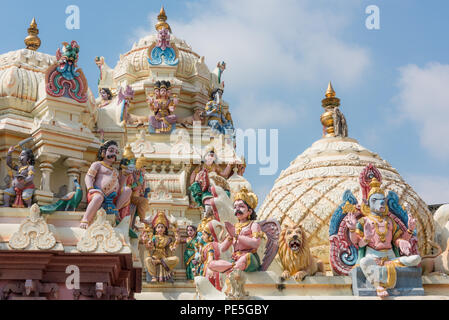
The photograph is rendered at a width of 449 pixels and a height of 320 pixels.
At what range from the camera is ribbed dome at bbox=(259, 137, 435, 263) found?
639 inches

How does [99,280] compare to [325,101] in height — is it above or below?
below

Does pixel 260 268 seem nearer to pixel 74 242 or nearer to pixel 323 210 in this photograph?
pixel 74 242

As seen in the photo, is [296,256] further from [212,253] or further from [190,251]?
[190,251]

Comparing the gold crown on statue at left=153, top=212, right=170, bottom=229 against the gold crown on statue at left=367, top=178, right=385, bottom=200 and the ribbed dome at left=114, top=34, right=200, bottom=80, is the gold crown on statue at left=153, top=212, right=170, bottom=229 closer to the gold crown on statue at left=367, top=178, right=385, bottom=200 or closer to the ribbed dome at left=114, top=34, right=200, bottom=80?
the gold crown on statue at left=367, top=178, right=385, bottom=200

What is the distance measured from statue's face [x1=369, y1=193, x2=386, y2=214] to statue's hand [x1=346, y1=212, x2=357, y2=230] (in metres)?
0.38

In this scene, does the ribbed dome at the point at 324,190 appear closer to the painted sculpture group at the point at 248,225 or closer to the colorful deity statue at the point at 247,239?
Answer: the painted sculpture group at the point at 248,225

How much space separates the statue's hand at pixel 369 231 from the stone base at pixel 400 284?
0.70 m

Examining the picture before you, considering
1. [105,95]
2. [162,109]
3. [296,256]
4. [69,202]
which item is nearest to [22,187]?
[69,202]

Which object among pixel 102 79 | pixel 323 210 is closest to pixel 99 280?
pixel 323 210

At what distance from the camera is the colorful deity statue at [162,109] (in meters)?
24.7

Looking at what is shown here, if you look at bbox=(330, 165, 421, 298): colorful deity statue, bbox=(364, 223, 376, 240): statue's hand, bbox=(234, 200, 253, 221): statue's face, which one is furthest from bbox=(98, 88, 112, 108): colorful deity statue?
bbox=(364, 223, 376, 240): statue's hand

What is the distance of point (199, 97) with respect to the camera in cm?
2747

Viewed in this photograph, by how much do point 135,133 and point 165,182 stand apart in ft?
10.6
